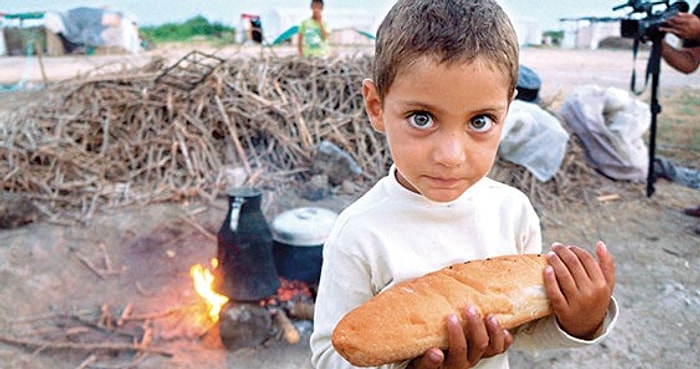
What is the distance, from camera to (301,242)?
342 cm

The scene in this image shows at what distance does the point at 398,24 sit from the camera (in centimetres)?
96

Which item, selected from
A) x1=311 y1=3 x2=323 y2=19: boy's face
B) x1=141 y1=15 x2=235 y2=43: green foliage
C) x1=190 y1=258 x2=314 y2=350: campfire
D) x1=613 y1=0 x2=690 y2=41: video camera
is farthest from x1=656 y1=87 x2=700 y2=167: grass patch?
x1=141 y1=15 x2=235 y2=43: green foliage

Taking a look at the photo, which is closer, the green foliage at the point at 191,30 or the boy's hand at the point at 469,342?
the boy's hand at the point at 469,342

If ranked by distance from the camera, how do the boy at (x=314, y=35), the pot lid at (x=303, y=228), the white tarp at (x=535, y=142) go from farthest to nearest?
the boy at (x=314, y=35), the white tarp at (x=535, y=142), the pot lid at (x=303, y=228)

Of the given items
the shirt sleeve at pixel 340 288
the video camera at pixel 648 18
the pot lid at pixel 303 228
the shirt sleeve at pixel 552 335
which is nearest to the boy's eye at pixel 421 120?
the shirt sleeve at pixel 340 288

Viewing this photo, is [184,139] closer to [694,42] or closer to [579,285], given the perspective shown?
[579,285]

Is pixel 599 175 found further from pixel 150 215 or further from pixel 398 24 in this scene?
pixel 398 24

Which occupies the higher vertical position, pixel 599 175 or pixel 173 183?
pixel 173 183

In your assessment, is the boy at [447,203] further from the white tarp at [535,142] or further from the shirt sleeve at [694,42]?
the shirt sleeve at [694,42]

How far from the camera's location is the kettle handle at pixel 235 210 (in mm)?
3206

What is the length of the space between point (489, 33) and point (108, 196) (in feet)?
14.7

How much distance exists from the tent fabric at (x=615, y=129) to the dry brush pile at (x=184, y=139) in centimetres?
22

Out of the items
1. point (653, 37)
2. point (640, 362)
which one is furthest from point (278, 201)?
point (653, 37)

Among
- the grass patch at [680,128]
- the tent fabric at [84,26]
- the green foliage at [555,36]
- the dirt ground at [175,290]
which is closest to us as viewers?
the dirt ground at [175,290]
